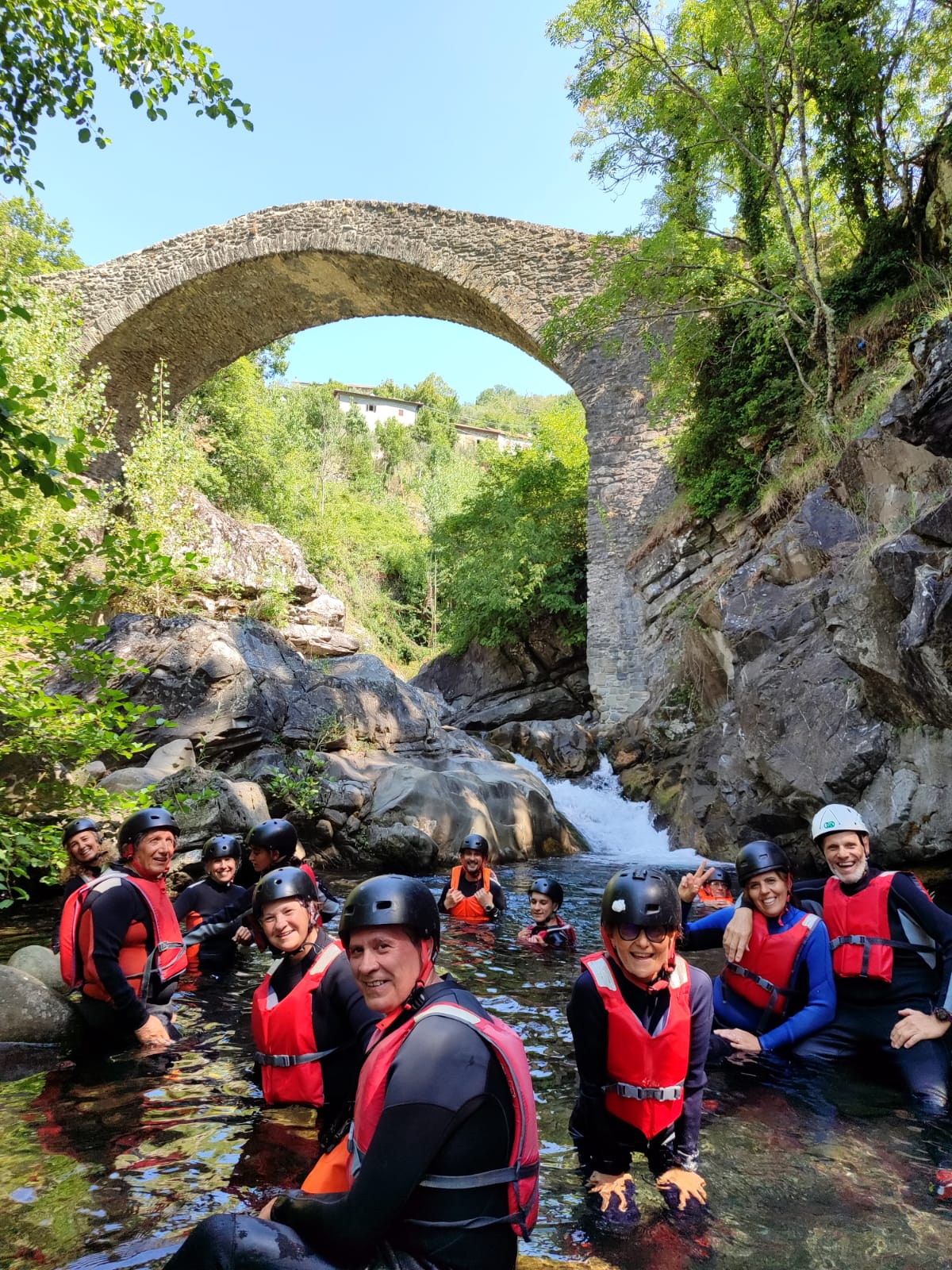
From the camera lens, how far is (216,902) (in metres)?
5.45

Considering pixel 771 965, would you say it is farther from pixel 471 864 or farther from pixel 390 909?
pixel 471 864

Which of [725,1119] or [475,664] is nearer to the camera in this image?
[725,1119]

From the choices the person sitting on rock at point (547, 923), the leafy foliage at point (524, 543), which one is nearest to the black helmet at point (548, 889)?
the person sitting on rock at point (547, 923)

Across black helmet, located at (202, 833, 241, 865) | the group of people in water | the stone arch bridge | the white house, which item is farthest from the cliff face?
the white house

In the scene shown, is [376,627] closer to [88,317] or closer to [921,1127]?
[88,317]

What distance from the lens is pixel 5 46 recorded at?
4.04 metres

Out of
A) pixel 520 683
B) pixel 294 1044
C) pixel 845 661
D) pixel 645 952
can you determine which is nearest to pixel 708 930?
pixel 645 952

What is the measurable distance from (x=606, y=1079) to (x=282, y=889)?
1289 mm

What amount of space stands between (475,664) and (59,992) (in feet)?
59.9

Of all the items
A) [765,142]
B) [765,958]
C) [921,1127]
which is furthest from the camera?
[765,142]

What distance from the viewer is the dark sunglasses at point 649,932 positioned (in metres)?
A: 2.44

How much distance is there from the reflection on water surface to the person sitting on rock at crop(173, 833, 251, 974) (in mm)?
948

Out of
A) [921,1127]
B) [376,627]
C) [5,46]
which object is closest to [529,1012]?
[921,1127]

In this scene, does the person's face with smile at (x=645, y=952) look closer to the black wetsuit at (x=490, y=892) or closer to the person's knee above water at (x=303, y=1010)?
the person's knee above water at (x=303, y=1010)
